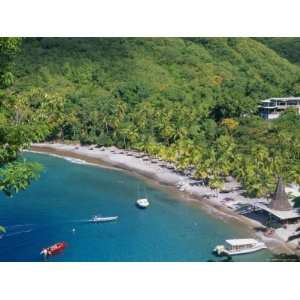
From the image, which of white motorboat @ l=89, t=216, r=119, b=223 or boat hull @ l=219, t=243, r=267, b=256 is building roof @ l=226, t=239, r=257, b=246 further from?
white motorboat @ l=89, t=216, r=119, b=223

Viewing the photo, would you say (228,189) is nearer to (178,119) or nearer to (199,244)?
(199,244)

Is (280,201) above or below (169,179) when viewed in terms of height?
above

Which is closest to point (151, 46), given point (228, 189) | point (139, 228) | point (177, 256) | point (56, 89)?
point (56, 89)

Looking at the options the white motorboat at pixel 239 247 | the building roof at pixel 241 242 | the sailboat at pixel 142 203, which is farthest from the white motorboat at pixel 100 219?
the building roof at pixel 241 242

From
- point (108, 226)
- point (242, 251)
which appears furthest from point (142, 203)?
point (242, 251)

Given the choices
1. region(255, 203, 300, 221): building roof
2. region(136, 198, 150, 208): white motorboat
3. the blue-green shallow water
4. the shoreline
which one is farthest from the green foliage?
region(136, 198, 150, 208): white motorboat

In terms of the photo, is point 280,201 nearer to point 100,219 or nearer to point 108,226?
point 108,226
